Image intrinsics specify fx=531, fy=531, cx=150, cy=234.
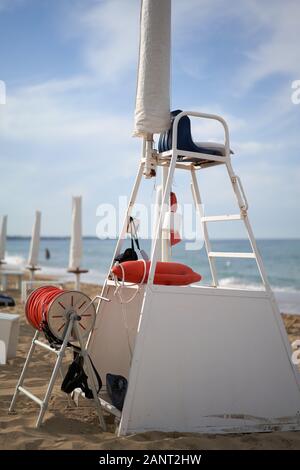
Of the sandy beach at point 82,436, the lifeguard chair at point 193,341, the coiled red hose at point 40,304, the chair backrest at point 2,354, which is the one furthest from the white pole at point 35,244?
the lifeguard chair at point 193,341

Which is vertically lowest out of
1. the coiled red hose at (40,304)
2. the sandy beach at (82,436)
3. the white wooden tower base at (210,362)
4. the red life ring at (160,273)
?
the sandy beach at (82,436)

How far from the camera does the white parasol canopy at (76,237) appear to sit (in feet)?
40.0

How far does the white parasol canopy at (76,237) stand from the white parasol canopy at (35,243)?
113 inches

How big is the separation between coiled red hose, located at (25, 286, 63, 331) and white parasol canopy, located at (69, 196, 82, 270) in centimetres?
727

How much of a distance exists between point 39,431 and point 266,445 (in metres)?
1.67

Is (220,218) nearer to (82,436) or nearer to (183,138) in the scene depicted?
(183,138)

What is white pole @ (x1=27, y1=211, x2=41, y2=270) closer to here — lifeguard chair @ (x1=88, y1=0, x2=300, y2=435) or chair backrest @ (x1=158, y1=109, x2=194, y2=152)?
lifeguard chair @ (x1=88, y1=0, x2=300, y2=435)

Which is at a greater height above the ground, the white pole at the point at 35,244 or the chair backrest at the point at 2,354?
the white pole at the point at 35,244

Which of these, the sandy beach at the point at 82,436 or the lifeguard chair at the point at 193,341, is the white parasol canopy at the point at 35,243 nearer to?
the sandy beach at the point at 82,436

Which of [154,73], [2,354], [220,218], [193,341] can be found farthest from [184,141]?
[2,354]

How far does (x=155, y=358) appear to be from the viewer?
3.99m

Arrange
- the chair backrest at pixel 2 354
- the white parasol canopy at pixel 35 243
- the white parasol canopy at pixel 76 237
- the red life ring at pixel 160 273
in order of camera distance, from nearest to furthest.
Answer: the red life ring at pixel 160 273
the chair backrest at pixel 2 354
the white parasol canopy at pixel 76 237
the white parasol canopy at pixel 35 243
